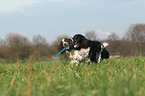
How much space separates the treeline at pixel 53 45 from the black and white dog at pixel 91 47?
8878 millimetres

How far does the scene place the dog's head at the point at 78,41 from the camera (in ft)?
16.8

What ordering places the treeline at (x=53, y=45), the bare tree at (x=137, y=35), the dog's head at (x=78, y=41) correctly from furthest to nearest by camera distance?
the bare tree at (x=137, y=35) → the treeline at (x=53, y=45) → the dog's head at (x=78, y=41)

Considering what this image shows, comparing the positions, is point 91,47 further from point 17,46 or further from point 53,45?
point 17,46

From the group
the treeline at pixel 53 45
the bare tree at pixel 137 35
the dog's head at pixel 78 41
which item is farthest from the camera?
the bare tree at pixel 137 35

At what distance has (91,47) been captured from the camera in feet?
17.6

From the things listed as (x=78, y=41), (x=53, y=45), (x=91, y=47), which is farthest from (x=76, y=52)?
(x=53, y=45)

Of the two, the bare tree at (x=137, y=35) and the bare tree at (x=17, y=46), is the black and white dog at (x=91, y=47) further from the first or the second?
the bare tree at (x=137, y=35)

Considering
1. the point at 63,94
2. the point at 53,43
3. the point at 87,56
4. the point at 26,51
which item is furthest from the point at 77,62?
the point at 26,51

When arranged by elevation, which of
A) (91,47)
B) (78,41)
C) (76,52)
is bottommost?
(76,52)

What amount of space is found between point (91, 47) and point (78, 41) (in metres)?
0.51

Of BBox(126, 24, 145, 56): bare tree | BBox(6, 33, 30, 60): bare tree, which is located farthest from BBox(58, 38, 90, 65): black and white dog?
BBox(126, 24, 145, 56): bare tree

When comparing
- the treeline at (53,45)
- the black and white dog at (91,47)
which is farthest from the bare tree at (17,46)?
the black and white dog at (91,47)

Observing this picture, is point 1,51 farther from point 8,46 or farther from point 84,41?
point 84,41

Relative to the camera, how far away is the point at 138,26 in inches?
1088
